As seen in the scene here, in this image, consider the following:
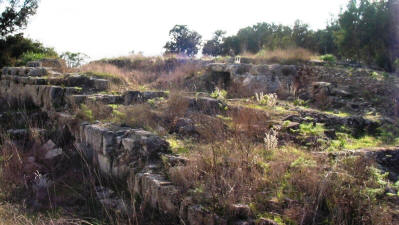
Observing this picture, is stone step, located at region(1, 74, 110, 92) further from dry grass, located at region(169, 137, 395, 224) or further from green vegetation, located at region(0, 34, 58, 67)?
green vegetation, located at region(0, 34, 58, 67)

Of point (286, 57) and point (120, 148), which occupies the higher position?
point (286, 57)

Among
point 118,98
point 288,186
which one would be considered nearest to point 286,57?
point 118,98

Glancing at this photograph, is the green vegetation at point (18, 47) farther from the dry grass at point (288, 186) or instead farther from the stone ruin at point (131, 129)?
the dry grass at point (288, 186)

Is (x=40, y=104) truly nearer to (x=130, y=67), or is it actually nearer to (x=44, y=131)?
(x=44, y=131)

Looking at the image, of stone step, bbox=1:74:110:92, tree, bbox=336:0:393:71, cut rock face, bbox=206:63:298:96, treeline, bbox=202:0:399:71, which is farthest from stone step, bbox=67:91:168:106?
tree, bbox=336:0:393:71

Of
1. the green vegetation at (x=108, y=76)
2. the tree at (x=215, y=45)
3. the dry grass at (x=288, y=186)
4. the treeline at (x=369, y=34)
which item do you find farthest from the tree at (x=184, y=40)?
the dry grass at (x=288, y=186)

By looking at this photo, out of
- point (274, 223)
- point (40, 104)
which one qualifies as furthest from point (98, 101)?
point (274, 223)

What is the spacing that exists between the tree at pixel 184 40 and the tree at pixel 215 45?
4.39 ft

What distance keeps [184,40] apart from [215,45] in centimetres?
324

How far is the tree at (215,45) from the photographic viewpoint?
32438 millimetres

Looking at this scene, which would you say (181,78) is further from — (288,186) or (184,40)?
(184,40)

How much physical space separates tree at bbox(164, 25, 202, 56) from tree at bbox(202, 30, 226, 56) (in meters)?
1.34

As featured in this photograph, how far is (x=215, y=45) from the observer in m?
33.6

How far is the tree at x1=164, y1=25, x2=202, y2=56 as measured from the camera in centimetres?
3403
